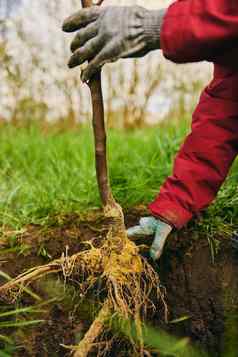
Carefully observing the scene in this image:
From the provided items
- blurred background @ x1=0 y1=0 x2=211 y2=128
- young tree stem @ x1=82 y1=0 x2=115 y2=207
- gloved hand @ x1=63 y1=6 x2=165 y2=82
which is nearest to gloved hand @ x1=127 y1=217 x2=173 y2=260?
young tree stem @ x1=82 y1=0 x2=115 y2=207

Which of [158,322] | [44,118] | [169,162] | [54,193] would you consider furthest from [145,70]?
[158,322]

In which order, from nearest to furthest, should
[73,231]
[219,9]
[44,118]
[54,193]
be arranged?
1. [219,9]
2. [73,231]
3. [54,193]
4. [44,118]

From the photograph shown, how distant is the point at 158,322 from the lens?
1606 millimetres

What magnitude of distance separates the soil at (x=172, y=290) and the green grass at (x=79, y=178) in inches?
4.9

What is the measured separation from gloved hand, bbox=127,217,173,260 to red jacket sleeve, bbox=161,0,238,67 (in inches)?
22.7

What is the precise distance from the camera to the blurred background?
4117mm

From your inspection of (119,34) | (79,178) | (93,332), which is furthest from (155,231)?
(79,178)

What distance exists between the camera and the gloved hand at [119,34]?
1327 mm

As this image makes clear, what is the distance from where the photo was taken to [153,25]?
4.35ft

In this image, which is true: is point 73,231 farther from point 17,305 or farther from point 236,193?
point 236,193

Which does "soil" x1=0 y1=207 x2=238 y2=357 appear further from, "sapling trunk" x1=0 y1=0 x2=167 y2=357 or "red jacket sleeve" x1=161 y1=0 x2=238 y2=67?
"red jacket sleeve" x1=161 y1=0 x2=238 y2=67

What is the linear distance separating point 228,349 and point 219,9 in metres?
0.88

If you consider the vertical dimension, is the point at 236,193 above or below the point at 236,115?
below

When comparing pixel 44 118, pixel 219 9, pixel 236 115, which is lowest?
pixel 44 118
